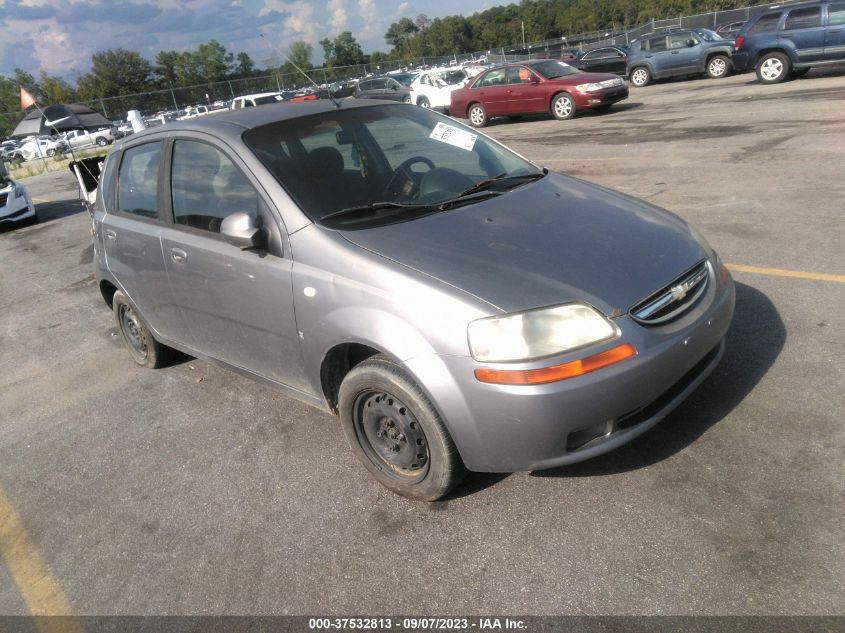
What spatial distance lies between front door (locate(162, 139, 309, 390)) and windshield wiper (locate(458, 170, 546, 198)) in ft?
3.55

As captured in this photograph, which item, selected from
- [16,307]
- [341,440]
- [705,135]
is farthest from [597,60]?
[341,440]

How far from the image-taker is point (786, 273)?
15.7 ft

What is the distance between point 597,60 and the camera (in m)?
26.0

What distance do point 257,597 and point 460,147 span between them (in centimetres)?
273

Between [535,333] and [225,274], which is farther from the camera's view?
[225,274]

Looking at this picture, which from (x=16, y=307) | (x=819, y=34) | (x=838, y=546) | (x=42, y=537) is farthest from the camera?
(x=819, y=34)

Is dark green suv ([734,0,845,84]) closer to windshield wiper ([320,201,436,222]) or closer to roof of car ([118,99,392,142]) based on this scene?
roof of car ([118,99,392,142])

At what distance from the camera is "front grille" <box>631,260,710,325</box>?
8.82 ft

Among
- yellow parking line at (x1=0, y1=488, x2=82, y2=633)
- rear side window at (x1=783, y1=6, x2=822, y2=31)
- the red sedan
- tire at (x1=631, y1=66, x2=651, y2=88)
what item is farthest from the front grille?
tire at (x1=631, y1=66, x2=651, y2=88)

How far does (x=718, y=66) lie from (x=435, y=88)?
363 inches

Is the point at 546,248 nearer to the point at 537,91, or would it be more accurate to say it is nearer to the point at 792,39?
the point at 537,91

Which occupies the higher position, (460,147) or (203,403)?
(460,147)

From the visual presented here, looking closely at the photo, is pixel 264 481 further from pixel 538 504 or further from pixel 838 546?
pixel 838 546

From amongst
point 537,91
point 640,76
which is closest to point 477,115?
point 537,91
